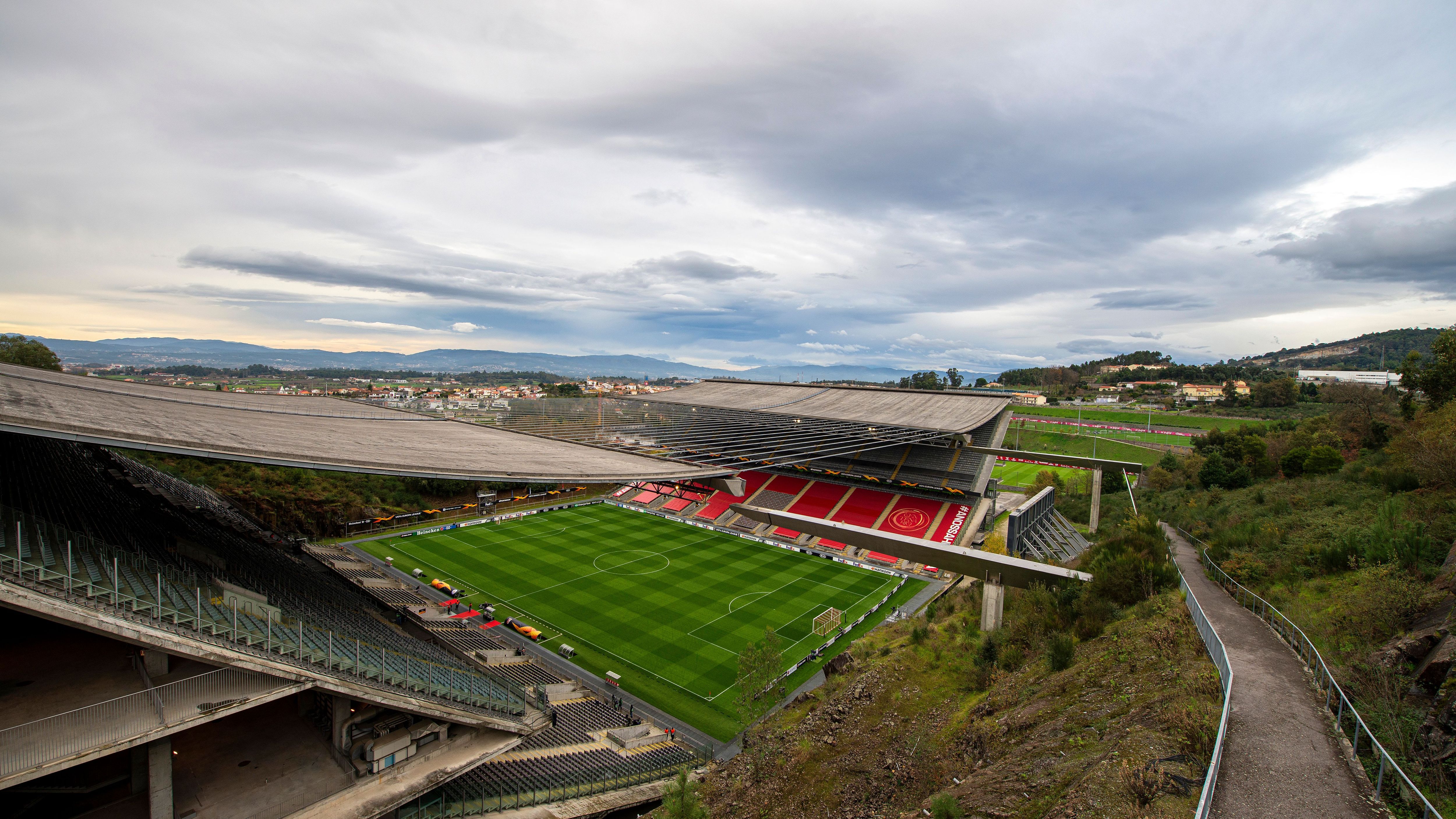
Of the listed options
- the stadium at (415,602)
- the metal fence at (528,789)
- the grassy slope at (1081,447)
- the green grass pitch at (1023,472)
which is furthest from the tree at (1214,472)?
the metal fence at (528,789)

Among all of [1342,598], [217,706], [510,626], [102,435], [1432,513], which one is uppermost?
[102,435]

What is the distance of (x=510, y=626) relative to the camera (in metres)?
22.2

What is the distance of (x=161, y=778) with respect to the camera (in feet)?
29.2

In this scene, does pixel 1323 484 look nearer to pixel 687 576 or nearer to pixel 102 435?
pixel 687 576

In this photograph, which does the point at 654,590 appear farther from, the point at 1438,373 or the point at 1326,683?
the point at 1438,373

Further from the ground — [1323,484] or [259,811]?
[1323,484]

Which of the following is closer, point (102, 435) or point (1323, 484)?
point (102, 435)

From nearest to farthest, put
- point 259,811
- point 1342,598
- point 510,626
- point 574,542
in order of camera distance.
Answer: point 259,811 < point 1342,598 < point 510,626 < point 574,542

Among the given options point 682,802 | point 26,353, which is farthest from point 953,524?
point 26,353

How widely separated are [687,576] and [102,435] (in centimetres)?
2244

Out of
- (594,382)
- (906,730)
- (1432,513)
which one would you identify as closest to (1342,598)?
(1432,513)

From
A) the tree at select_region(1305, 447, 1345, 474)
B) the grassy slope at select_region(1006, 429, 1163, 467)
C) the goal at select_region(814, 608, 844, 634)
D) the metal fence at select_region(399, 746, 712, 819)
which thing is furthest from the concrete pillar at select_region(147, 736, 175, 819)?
the grassy slope at select_region(1006, 429, 1163, 467)

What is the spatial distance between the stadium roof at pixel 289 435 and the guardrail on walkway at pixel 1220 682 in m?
12.9

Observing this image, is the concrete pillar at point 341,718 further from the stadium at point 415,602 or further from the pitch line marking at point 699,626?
the pitch line marking at point 699,626
